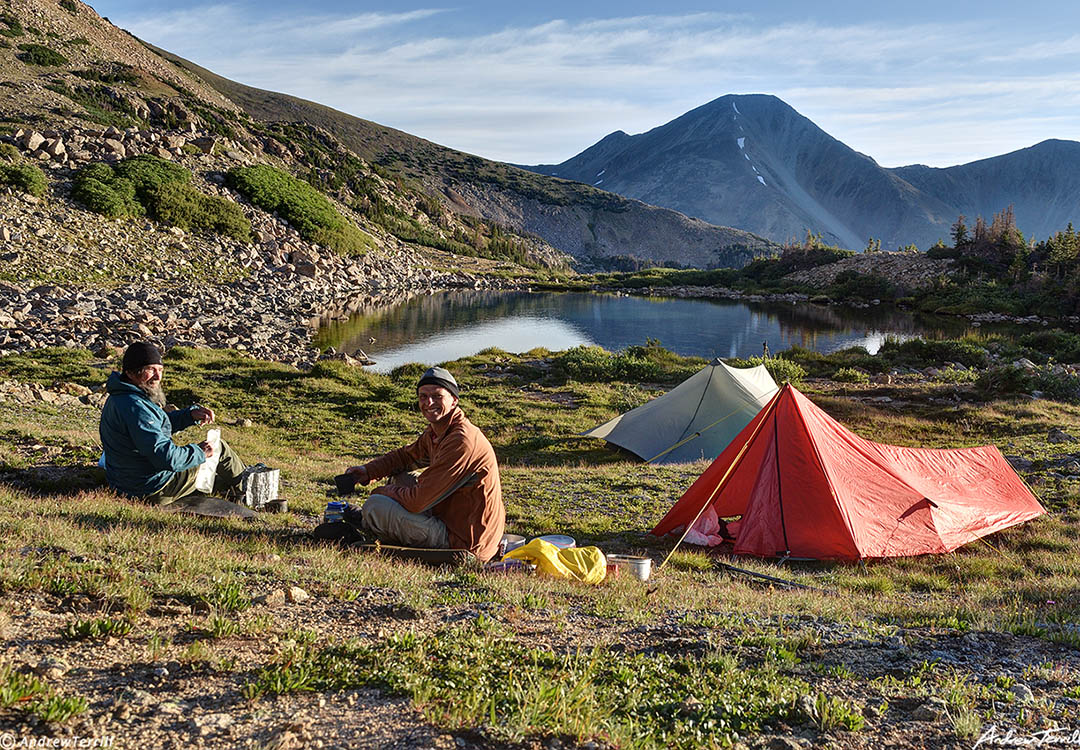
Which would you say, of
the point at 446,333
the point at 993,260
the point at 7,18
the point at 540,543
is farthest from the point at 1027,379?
the point at 7,18

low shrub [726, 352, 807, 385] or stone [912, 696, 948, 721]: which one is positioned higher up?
low shrub [726, 352, 807, 385]

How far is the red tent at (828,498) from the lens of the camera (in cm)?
937

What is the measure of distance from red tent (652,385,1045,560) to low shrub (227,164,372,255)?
175ft

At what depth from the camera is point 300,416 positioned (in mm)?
18703

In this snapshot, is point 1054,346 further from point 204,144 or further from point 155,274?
point 204,144

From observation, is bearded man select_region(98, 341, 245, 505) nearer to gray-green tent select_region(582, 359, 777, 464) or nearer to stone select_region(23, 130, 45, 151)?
gray-green tent select_region(582, 359, 777, 464)

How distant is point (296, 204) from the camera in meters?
58.6

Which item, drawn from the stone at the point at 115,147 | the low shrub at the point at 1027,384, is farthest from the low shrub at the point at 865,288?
the stone at the point at 115,147

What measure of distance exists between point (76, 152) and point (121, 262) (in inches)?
512

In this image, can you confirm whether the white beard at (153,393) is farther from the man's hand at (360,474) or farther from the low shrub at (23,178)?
the low shrub at (23,178)
